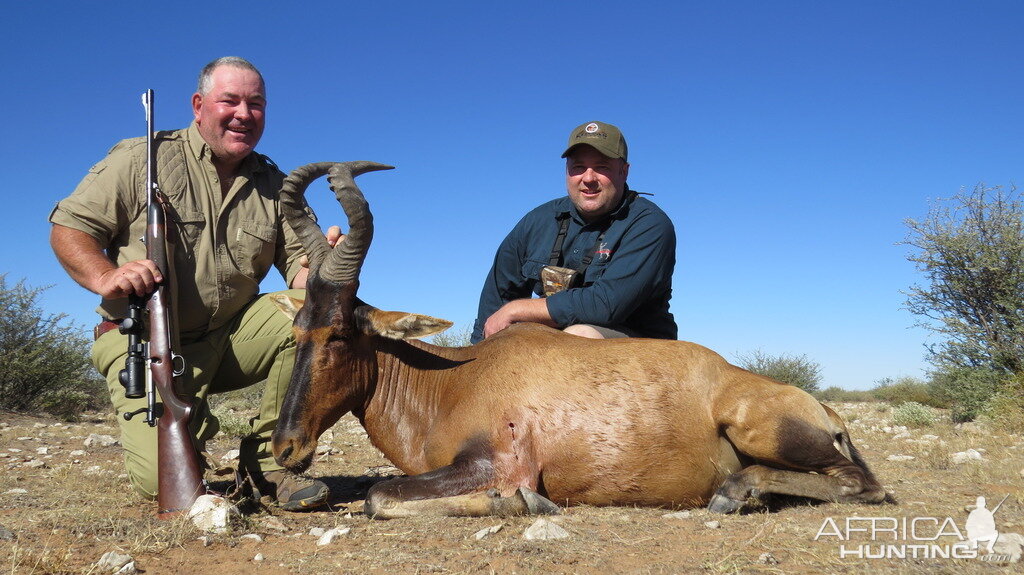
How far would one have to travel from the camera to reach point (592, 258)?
709 centimetres

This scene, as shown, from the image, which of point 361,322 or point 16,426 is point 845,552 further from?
point 16,426

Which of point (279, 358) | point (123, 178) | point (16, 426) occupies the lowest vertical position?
point (16, 426)

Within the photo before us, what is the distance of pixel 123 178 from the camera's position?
19.4ft

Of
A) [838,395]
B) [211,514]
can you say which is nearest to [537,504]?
[211,514]

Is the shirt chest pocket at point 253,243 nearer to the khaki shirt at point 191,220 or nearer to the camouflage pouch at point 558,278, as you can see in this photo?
the khaki shirt at point 191,220

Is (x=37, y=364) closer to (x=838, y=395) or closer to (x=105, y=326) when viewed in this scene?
(x=105, y=326)

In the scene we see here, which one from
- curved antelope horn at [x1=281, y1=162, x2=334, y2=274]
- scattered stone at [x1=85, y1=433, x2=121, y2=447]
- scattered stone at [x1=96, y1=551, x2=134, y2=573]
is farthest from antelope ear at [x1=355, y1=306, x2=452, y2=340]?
scattered stone at [x1=85, y1=433, x2=121, y2=447]

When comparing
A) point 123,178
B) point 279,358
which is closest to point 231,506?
point 279,358

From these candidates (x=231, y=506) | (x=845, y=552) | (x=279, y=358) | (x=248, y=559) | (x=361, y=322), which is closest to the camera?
(x=845, y=552)

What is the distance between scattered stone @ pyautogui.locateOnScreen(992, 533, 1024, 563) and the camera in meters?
3.49

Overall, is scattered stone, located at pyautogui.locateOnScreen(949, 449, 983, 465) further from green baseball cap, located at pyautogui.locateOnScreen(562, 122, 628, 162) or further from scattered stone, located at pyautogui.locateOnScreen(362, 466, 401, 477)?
scattered stone, located at pyautogui.locateOnScreen(362, 466, 401, 477)

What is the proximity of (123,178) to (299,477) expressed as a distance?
2811 mm

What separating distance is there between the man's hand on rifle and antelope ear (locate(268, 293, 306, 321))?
3.48 ft

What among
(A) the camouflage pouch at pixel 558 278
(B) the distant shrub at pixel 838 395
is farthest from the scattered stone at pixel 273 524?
(B) the distant shrub at pixel 838 395
